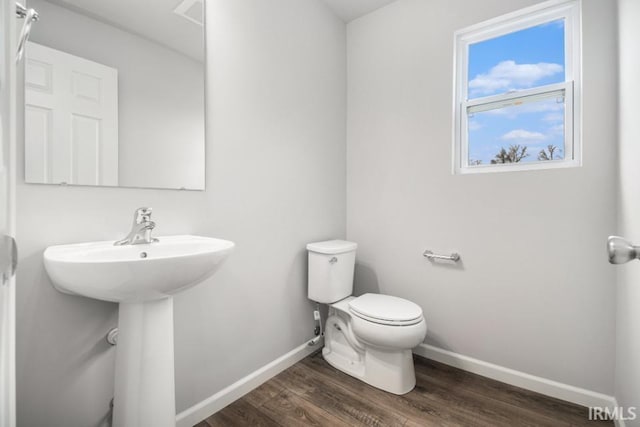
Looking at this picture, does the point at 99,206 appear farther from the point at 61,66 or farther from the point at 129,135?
the point at 61,66

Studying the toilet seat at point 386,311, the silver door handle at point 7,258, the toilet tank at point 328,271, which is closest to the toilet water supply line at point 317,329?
the toilet tank at point 328,271

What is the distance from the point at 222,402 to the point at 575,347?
6.15 ft

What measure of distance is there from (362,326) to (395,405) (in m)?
0.42

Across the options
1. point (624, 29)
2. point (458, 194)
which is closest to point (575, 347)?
point (458, 194)

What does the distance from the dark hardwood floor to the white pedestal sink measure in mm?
521

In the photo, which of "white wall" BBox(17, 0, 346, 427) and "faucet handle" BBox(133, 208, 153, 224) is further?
"faucet handle" BBox(133, 208, 153, 224)

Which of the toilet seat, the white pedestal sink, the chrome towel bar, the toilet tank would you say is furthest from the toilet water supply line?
the white pedestal sink

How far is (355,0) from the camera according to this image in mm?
2137

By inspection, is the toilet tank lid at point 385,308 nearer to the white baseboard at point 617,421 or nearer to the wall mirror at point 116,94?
the white baseboard at point 617,421

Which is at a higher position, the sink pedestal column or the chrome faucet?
the chrome faucet

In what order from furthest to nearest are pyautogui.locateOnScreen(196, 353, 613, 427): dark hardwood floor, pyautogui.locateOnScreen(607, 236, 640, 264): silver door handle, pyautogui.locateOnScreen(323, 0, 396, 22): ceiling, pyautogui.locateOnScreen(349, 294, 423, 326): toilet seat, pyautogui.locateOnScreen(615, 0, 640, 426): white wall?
pyautogui.locateOnScreen(323, 0, 396, 22): ceiling, pyautogui.locateOnScreen(349, 294, 423, 326): toilet seat, pyautogui.locateOnScreen(196, 353, 613, 427): dark hardwood floor, pyautogui.locateOnScreen(615, 0, 640, 426): white wall, pyautogui.locateOnScreen(607, 236, 640, 264): silver door handle

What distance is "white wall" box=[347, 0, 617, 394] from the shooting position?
1.52m

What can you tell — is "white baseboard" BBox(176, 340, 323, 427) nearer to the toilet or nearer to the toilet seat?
the toilet

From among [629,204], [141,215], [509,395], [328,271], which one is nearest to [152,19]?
[141,215]
